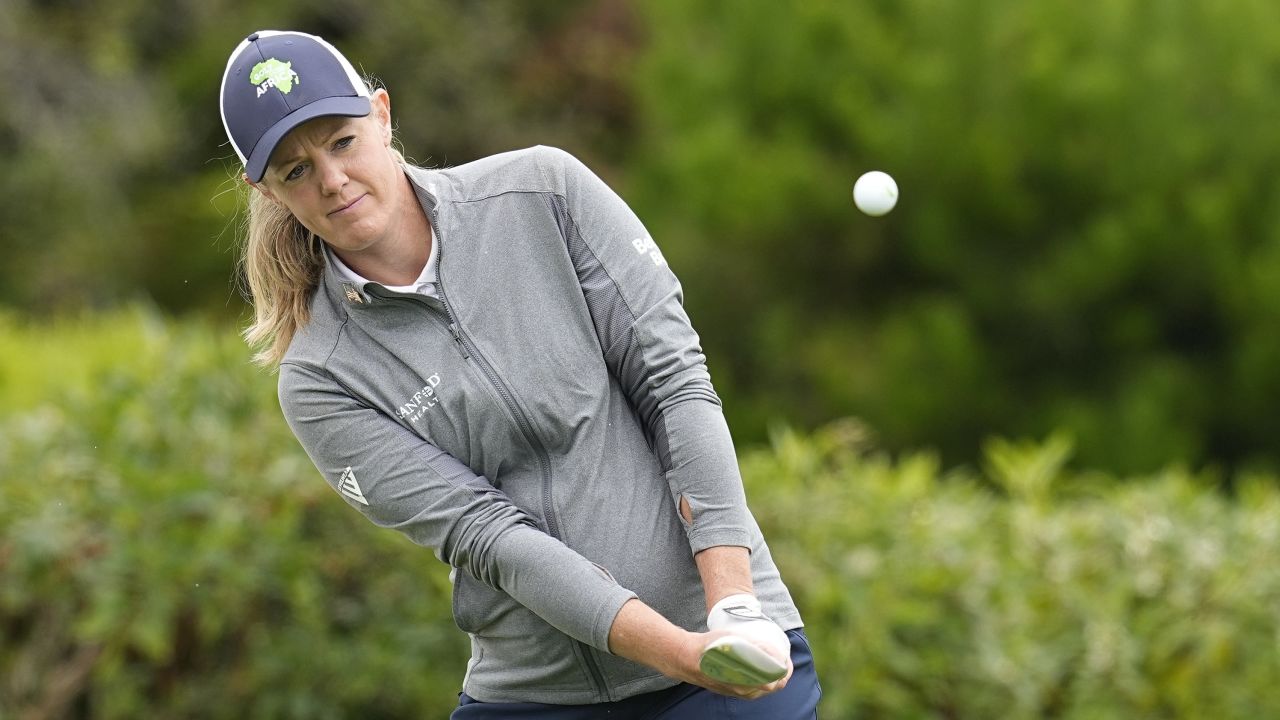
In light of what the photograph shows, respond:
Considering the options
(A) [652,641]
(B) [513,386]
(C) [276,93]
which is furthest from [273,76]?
(A) [652,641]

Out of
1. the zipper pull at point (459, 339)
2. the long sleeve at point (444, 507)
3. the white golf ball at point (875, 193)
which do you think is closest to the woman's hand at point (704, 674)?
the long sleeve at point (444, 507)

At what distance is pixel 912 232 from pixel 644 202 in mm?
2147

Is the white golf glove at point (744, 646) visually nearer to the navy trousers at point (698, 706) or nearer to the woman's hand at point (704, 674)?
the woman's hand at point (704, 674)

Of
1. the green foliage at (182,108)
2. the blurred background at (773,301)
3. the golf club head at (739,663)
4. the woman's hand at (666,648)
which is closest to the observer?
the golf club head at (739,663)

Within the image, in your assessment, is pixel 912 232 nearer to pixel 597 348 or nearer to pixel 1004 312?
pixel 1004 312

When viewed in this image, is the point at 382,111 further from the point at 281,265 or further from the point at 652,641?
the point at 652,641

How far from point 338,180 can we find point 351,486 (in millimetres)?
496

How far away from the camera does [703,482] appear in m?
2.34

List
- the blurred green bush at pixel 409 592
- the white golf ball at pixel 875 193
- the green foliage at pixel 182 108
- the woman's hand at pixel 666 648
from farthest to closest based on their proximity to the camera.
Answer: the green foliage at pixel 182 108, the blurred green bush at pixel 409 592, the white golf ball at pixel 875 193, the woman's hand at pixel 666 648

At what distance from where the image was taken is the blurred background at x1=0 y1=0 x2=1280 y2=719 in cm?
438

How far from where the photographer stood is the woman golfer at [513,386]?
2.32 m

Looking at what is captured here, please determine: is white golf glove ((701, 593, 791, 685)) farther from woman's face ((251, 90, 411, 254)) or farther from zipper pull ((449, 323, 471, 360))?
woman's face ((251, 90, 411, 254))

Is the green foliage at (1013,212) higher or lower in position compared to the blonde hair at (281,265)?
higher

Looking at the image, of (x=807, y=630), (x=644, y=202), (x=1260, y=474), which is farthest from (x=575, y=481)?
(x=644, y=202)
